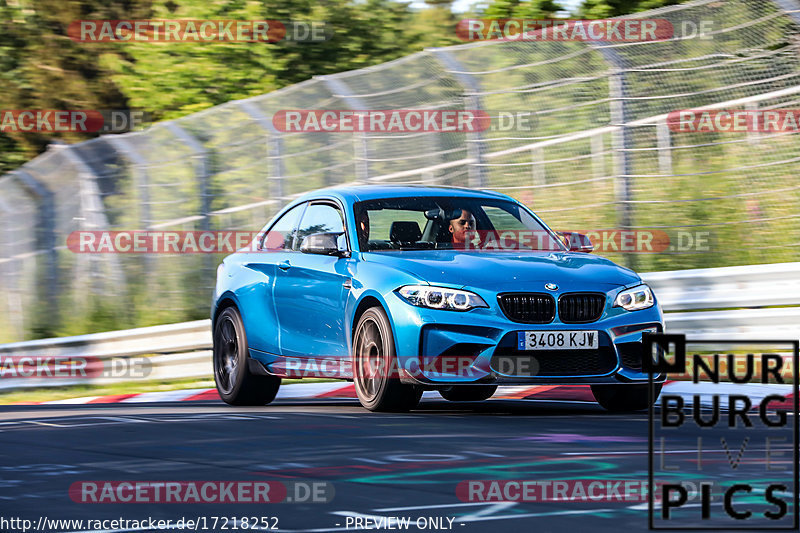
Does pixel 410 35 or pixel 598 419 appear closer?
pixel 598 419

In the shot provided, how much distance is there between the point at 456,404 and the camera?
11.5 meters

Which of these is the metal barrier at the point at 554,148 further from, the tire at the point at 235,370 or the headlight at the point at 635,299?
the tire at the point at 235,370

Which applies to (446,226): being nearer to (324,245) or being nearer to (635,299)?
(324,245)

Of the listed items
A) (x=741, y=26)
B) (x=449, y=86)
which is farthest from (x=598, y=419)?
(x=449, y=86)

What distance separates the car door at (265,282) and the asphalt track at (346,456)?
56 centimetres

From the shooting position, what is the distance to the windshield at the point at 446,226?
10.7 metres

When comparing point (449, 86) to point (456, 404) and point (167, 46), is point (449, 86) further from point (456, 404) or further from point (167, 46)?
point (167, 46)

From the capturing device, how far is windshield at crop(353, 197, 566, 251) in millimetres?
10742

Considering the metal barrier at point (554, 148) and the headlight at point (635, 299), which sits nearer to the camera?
the headlight at point (635, 299)

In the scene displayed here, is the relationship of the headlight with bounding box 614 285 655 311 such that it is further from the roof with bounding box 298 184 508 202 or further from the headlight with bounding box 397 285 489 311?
the roof with bounding box 298 184 508 202

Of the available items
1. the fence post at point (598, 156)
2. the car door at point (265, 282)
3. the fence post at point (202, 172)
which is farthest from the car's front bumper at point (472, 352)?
the fence post at point (202, 172)

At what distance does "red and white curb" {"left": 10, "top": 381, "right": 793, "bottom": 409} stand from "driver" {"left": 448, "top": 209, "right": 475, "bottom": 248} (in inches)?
69.4

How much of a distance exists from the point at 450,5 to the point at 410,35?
14.9 m

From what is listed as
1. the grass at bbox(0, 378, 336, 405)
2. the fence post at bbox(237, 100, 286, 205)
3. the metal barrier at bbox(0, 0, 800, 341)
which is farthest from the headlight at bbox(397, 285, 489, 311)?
the fence post at bbox(237, 100, 286, 205)
